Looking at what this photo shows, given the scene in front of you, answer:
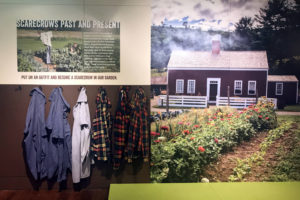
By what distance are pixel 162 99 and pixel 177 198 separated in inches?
48.0

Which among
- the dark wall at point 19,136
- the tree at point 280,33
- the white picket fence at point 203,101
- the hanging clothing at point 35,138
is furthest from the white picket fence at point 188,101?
the hanging clothing at point 35,138

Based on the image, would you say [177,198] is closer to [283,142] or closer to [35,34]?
[283,142]

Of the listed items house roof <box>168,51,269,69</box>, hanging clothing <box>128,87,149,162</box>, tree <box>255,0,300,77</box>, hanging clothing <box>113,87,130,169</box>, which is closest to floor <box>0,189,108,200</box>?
hanging clothing <box>113,87,130,169</box>

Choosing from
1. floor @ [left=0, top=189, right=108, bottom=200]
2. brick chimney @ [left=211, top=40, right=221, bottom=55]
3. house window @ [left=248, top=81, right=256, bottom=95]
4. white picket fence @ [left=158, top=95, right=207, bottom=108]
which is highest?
→ brick chimney @ [left=211, top=40, right=221, bottom=55]

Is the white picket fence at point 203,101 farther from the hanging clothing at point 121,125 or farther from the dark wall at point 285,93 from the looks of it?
the hanging clothing at point 121,125

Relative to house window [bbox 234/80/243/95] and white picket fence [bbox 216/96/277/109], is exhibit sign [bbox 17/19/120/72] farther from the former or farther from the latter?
house window [bbox 234/80/243/95]

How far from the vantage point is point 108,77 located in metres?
3.33

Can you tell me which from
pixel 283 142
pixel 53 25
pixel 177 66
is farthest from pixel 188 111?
pixel 53 25

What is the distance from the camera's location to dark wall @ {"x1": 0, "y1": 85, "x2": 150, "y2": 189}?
330 cm

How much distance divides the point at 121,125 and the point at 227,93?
4.51ft

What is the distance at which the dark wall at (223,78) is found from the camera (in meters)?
3.50

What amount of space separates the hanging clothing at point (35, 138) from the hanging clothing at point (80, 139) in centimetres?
Answer: 34

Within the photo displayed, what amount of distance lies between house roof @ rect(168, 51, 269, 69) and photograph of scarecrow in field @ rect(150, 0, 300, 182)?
0.5 inches

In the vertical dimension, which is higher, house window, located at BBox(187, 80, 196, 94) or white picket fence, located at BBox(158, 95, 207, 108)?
house window, located at BBox(187, 80, 196, 94)
